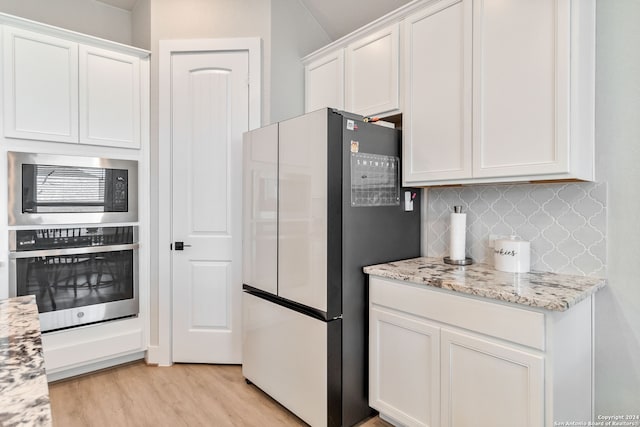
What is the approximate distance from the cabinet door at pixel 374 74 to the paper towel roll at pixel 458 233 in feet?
2.39

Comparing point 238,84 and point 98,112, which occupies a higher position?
point 238,84

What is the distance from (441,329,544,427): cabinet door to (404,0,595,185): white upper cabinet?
0.79 m

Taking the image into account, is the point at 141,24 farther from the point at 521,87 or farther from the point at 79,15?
the point at 521,87

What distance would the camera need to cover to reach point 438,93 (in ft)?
6.71

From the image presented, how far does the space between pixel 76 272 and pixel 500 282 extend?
8.71ft

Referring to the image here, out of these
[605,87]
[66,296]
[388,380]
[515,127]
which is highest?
[605,87]

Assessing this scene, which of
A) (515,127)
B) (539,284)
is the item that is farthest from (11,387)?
(515,127)

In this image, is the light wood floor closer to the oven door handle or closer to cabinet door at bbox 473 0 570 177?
the oven door handle

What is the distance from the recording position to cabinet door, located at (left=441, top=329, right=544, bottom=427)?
4.69 feet

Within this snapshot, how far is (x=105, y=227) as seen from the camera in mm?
2686

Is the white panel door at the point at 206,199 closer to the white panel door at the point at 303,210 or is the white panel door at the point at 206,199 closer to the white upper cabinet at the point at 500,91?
the white panel door at the point at 303,210

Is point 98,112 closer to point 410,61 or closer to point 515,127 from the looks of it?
point 410,61

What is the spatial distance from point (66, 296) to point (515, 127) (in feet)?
9.60

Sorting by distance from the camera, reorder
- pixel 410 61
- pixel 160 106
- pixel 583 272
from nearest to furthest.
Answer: pixel 583 272 < pixel 410 61 < pixel 160 106
